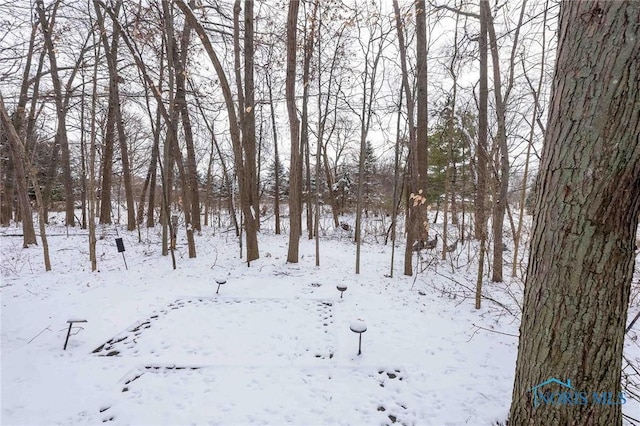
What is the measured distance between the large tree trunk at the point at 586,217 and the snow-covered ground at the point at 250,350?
5.09ft

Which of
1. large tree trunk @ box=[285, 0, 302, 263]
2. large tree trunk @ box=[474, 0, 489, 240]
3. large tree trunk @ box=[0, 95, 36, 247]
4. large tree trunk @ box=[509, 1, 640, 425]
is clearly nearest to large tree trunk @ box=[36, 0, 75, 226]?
large tree trunk @ box=[0, 95, 36, 247]

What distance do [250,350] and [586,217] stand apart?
3511mm

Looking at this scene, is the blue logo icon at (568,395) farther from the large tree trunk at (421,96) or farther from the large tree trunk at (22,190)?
the large tree trunk at (22,190)

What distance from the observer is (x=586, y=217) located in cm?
119

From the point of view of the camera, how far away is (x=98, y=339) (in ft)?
12.1

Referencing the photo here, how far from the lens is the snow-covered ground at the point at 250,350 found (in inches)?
101

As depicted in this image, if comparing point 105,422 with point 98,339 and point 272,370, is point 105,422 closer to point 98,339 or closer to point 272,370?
point 272,370

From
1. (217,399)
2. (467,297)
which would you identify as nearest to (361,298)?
(467,297)

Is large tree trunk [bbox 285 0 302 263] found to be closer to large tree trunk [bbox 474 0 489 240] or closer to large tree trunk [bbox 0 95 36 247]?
large tree trunk [bbox 474 0 489 240]

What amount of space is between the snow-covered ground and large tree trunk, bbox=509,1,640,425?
5.09 ft

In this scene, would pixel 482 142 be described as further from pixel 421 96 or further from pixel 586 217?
pixel 586 217

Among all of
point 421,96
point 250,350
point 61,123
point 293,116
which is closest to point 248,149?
point 293,116

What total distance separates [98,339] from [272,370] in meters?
2.44

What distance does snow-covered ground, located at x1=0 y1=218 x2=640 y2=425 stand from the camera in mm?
2568
